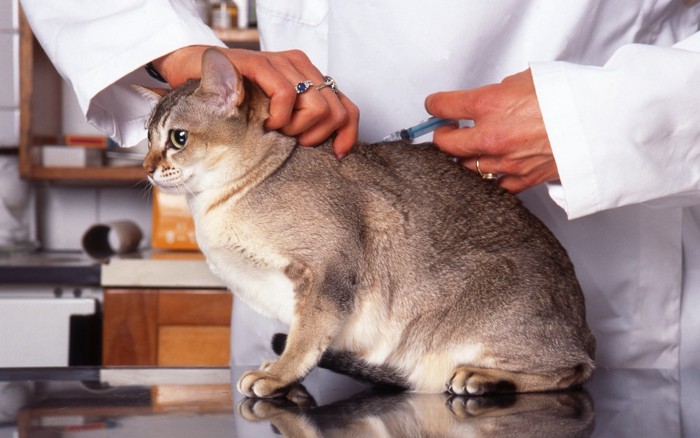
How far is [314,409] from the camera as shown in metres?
0.75

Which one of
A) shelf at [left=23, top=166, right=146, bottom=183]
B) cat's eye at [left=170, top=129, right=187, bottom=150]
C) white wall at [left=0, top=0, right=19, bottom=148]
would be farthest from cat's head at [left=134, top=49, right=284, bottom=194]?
white wall at [left=0, top=0, right=19, bottom=148]

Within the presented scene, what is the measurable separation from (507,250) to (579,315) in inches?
4.0

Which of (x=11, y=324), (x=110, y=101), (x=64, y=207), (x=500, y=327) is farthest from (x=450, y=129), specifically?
(x=64, y=207)

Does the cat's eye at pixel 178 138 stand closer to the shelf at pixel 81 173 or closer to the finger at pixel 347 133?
the finger at pixel 347 133

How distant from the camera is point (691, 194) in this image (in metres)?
0.87

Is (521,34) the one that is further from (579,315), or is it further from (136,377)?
(136,377)

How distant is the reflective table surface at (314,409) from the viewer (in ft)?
2.19

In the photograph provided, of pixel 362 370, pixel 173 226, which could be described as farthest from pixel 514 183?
pixel 173 226

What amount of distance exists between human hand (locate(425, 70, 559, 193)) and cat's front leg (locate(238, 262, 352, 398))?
0.20 meters

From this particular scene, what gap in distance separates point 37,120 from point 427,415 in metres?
1.95

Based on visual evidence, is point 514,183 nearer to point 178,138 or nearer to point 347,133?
point 347,133

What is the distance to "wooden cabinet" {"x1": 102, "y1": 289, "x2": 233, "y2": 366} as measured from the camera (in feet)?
6.03

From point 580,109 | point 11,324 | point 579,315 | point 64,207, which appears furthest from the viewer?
point 64,207

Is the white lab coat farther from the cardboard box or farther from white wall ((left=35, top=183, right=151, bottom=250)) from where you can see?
white wall ((left=35, top=183, right=151, bottom=250))
